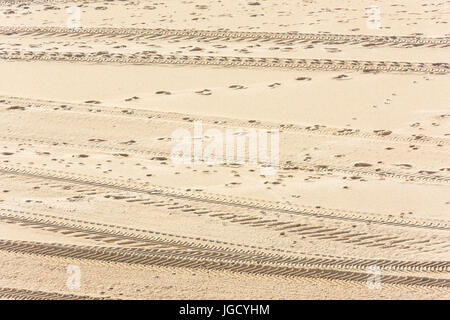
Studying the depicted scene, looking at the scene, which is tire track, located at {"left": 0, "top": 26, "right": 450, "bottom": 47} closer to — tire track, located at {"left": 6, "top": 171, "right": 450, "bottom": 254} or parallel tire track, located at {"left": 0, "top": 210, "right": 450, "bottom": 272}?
tire track, located at {"left": 6, "top": 171, "right": 450, "bottom": 254}

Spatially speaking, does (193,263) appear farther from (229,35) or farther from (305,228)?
(229,35)

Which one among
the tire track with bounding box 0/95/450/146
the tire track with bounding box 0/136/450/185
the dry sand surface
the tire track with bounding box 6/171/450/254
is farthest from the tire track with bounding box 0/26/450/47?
the tire track with bounding box 6/171/450/254

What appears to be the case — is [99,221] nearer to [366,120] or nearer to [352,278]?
[352,278]

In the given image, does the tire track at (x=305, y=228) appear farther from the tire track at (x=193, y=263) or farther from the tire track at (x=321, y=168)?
the tire track at (x=321, y=168)

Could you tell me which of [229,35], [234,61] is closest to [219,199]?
[234,61]
